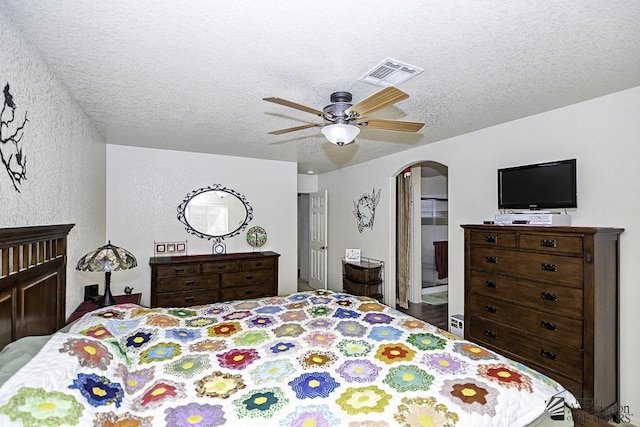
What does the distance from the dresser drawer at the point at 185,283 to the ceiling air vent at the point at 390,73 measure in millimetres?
3079

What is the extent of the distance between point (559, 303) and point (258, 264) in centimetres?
325

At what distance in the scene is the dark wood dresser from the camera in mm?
3820

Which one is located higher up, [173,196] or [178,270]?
[173,196]

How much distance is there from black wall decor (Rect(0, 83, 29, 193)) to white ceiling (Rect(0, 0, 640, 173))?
38 centimetres

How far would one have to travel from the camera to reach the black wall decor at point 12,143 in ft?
4.55

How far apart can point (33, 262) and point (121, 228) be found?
8.37 ft

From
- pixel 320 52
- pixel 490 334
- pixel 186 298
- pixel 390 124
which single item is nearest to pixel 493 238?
pixel 490 334

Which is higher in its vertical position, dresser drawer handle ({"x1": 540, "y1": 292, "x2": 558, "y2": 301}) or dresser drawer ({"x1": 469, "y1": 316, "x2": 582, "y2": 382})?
dresser drawer handle ({"x1": 540, "y1": 292, "x2": 558, "y2": 301})

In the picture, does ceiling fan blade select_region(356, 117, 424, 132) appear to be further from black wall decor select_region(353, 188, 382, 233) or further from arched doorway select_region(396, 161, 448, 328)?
black wall decor select_region(353, 188, 382, 233)

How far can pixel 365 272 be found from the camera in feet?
15.7

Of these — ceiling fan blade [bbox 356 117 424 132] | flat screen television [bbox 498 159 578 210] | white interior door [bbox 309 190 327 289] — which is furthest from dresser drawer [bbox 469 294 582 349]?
white interior door [bbox 309 190 327 289]

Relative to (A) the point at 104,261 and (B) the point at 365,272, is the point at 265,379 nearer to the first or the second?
(A) the point at 104,261

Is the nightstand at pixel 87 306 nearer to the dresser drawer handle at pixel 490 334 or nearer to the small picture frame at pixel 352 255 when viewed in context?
the small picture frame at pixel 352 255

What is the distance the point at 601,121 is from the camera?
2.43m
